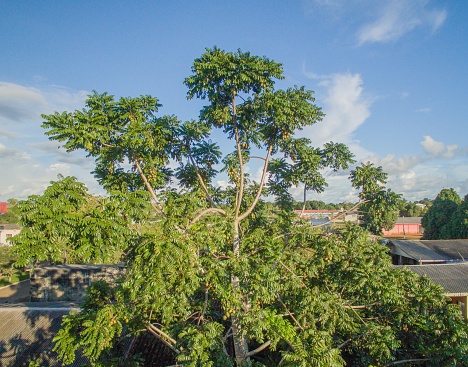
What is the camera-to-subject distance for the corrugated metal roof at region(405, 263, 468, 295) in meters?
12.6

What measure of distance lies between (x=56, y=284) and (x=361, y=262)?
16245mm

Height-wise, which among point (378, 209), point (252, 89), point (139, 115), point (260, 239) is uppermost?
point (252, 89)

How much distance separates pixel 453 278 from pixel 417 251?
5946 mm

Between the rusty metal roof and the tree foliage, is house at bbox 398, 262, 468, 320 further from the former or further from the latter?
the tree foliage

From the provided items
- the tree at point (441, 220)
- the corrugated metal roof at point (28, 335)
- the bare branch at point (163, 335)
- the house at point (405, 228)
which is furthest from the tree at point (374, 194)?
the house at point (405, 228)

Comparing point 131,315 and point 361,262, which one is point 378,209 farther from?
point 131,315

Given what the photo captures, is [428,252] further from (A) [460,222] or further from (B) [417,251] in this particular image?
(A) [460,222]

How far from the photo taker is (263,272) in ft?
16.6

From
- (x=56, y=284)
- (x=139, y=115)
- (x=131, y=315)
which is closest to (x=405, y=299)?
(x=131, y=315)

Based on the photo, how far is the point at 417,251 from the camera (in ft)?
63.0

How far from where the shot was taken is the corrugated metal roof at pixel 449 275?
1258 cm

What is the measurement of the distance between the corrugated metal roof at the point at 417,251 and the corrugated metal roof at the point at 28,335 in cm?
1781

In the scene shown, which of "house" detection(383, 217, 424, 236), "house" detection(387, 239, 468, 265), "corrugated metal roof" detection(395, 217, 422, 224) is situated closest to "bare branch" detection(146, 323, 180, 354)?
"house" detection(387, 239, 468, 265)

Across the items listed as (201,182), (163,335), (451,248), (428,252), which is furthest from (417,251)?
(163,335)
